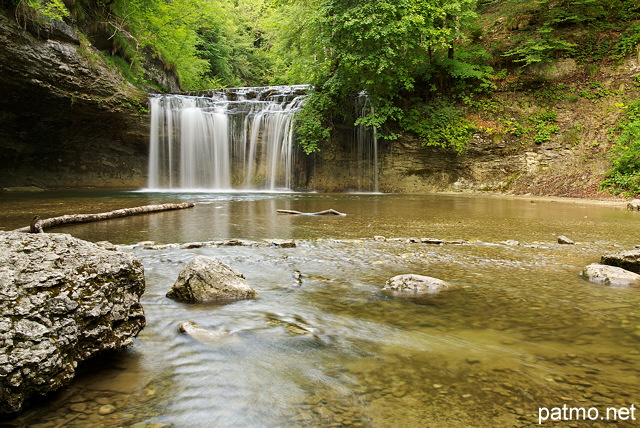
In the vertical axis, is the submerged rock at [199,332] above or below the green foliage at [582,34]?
below

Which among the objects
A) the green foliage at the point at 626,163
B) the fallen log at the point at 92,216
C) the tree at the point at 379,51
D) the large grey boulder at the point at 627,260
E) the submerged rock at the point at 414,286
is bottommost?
the submerged rock at the point at 414,286

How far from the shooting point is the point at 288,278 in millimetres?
3752

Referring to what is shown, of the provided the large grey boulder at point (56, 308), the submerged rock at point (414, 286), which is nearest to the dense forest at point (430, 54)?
the submerged rock at point (414, 286)

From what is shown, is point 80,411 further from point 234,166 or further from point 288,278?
point 234,166

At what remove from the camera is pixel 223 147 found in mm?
20203

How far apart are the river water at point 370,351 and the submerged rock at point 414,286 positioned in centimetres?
14

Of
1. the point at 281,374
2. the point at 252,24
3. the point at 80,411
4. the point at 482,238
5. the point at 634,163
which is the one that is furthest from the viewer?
the point at 252,24

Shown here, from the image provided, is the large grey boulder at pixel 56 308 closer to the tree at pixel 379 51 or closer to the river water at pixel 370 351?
the river water at pixel 370 351

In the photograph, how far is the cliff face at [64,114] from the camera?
13.5 meters

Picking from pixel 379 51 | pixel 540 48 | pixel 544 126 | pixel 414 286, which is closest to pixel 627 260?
pixel 414 286

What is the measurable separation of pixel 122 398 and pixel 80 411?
0.53ft

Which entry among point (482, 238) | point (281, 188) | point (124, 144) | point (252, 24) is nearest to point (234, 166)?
point (281, 188)

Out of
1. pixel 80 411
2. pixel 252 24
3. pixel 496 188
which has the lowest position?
pixel 80 411

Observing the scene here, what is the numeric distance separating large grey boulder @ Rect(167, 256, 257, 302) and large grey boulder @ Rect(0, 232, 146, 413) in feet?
2.47
